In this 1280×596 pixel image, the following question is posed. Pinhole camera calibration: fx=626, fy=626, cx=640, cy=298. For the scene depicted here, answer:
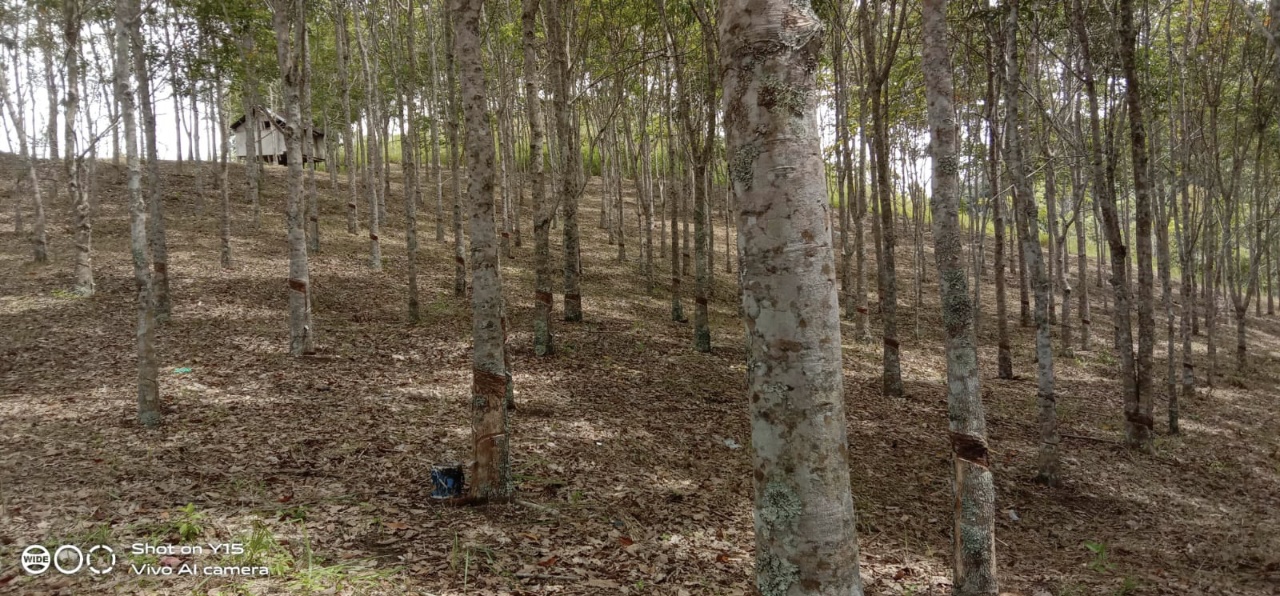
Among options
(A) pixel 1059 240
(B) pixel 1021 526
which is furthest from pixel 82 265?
(A) pixel 1059 240

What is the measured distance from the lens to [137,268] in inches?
263

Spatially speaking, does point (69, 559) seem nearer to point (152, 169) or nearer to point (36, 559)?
point (36, 559)

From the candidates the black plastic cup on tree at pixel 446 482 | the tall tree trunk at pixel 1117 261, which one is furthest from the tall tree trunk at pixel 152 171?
the tall tree trunk at pixel 1117 261

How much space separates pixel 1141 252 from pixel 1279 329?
2670cm

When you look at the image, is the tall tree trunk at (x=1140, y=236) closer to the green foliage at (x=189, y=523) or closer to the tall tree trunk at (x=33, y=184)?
the green foliage at (x=189, y=523)

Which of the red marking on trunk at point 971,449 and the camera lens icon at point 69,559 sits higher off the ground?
the red marking on trunk at point 971,449

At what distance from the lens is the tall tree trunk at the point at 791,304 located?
6.74 ft

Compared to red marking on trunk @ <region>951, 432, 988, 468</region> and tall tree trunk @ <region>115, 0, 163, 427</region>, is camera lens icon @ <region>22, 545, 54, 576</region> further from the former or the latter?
red marking on trunk @ <region>951, 432, 988, 468</region>

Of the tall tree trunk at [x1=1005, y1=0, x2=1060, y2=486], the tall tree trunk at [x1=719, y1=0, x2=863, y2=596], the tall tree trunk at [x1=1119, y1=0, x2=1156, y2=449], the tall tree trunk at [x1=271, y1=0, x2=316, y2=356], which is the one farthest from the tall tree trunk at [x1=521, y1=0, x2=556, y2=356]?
the tall tree trunk at [x1=719, y1=0, x2=863, y2=596]

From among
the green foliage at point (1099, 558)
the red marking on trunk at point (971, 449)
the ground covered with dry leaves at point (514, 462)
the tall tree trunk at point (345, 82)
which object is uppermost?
the tall tree trunk at point (345, 82)

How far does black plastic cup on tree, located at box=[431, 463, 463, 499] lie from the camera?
5.24 meters

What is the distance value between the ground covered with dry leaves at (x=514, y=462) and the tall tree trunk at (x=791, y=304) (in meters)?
2.49

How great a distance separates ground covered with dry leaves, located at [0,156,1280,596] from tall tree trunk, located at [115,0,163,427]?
0.41 m

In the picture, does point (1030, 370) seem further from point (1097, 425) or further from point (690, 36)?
point (690, 36)
